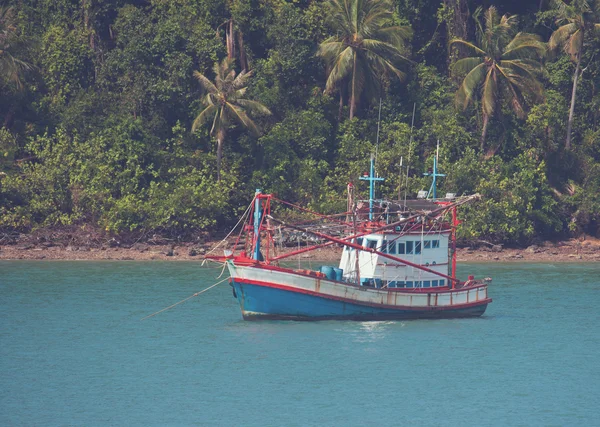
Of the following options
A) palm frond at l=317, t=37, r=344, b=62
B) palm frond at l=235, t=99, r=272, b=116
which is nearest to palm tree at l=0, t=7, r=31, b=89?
palm frond at l=235, t=99, r=272, b=116

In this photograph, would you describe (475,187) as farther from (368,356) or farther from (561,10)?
(368,356)

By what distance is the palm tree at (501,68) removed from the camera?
7012 cm

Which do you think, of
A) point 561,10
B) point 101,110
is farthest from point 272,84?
point 561,10

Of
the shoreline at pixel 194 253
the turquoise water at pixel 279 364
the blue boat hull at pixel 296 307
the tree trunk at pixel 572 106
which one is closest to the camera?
the turquoise water at pixel 279 364

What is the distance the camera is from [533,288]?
195 ft

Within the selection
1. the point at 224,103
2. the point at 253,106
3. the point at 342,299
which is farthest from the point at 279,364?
the point at 253,106

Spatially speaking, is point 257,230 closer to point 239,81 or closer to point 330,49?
point 239,81

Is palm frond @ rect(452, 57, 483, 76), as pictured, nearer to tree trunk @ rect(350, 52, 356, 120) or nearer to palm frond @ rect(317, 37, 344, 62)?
tree trunk @ rect(350, 52, 356, 120)

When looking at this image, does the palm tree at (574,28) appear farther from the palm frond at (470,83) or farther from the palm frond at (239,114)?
the palm frond at (239,114)

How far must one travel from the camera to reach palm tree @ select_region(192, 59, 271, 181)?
68.3 m

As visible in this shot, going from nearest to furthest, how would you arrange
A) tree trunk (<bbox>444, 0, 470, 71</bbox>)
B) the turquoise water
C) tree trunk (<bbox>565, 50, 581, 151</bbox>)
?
the turquoise water, tree trunk (<bbox>565, 50, 581, 151</bbox>), tree trunk (<bbox>444, 0, 470, 71</bbox>)

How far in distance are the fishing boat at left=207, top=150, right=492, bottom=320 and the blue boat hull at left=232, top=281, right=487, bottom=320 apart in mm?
41

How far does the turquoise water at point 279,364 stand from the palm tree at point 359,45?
65.0 feet

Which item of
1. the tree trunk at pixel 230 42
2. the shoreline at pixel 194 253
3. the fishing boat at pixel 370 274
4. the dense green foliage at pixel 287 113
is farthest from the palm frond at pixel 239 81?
the fishing boat at pixel 370 274
